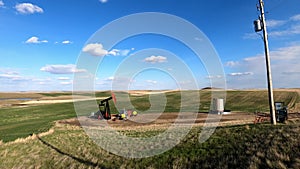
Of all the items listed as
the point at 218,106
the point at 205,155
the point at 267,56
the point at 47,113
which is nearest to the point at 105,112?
the point at 218,106

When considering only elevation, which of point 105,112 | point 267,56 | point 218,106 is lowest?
point 105,112

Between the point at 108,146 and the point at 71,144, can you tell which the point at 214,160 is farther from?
the point at 71,144

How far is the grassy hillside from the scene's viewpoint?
34.1ft

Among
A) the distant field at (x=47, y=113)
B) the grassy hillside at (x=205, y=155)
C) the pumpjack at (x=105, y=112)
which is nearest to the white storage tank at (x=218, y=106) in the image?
the distant field at (x=47, y=113)

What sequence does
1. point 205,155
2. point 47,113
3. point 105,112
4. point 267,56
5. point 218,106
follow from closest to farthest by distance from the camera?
point 205,155
point 267,56
point 105,112
point 218,106
point 47,113

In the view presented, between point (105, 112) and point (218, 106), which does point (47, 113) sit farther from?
point (218, 106)

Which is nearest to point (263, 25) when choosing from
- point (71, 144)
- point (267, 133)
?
point (267, 133)

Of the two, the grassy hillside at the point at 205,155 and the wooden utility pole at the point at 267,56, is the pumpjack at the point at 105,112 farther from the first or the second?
the wooden utility pole at the point at 267,56

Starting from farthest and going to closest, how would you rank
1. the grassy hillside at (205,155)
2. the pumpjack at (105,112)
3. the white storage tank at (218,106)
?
the white storage tank at (218,106) < the pumpjack at (105,112) < the grassy hillside at (205,155)

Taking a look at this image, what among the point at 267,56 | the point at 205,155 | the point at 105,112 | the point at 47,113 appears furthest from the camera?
the point at 47,113

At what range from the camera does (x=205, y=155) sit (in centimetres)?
1245

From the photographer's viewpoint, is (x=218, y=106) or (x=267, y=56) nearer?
(x=267, y=56)

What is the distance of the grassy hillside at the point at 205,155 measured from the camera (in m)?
10.4

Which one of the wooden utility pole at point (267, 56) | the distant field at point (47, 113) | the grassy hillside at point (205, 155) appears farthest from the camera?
the distant field at point (47, 113)
